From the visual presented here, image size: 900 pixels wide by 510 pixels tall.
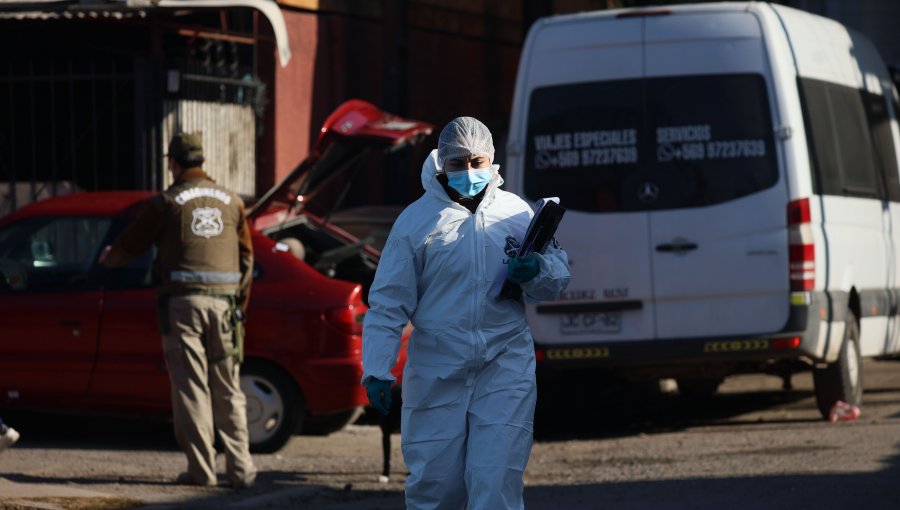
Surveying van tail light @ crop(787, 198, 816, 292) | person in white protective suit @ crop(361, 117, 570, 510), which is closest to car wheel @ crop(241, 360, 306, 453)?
van tail light @ crop(787, 198, 816, 292)

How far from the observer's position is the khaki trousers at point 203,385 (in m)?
8.34

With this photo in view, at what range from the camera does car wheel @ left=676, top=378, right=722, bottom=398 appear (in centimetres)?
1236

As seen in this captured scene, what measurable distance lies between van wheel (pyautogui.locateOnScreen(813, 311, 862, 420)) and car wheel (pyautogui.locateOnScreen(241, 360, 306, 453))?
11.4 feet

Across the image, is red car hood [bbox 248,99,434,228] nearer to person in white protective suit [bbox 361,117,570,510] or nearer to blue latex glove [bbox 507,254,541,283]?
person in white protective suit [bbox 361,117,570,510]

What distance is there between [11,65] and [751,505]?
8167mm

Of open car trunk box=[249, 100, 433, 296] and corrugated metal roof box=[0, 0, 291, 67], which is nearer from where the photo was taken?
open car trunk box=[249, 100, 433, 296]

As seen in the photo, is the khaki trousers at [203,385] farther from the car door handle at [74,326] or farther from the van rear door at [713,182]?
the van rear door at [713,182]

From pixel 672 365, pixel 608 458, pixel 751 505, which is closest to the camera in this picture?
pixel 751 505

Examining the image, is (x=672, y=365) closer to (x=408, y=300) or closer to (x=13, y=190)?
(x=408, y=300)

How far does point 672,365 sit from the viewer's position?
10.2 meters

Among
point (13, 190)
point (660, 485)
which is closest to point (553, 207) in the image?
point (660, 485)

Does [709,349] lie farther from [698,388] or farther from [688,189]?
[698,388]

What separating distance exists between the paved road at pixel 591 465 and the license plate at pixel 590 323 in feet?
2.42

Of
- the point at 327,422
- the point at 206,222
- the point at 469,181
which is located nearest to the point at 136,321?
the point at 206,222
